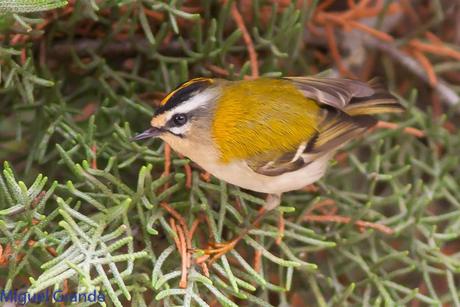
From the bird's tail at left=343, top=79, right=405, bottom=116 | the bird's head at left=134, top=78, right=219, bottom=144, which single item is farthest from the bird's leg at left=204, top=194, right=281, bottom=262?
the bird's tail at left=343, top=79, right=405, bottom=116

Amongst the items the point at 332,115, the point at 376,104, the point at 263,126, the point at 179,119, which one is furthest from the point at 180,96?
the point at 376,104

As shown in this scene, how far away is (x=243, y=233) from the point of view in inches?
46.3

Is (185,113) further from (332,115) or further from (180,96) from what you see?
(332,115)

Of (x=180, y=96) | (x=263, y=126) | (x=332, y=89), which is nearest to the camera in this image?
(x=180, y=96)

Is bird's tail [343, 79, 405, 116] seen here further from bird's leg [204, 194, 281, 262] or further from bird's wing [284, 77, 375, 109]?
bird's leg [204, 194, 281, 262]

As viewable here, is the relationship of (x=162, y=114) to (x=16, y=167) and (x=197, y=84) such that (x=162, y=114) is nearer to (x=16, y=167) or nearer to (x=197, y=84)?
(x=197, y=84)

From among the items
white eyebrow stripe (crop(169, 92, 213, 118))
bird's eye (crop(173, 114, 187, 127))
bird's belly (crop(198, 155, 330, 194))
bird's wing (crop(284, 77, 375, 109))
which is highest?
white eyebrow stripe (crop(169, 92, 213, 118))

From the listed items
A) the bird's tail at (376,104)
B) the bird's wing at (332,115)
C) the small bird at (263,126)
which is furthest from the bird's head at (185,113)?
the bird's tail at (376,104)

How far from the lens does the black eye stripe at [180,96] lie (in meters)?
1.15

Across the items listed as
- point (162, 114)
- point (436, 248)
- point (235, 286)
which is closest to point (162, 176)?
point (162, 114)

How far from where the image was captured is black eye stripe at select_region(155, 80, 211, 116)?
1.15 meters

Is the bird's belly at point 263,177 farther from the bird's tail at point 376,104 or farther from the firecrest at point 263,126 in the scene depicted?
the bird's tail at point 376,104

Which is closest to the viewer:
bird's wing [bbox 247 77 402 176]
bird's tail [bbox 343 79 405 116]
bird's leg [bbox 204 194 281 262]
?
bird's leg [bbox 204 194 281 262]

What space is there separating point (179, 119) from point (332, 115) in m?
0.34
